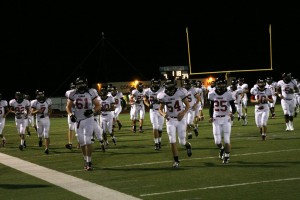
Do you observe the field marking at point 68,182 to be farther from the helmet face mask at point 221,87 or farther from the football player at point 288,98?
the football player at point 288,98

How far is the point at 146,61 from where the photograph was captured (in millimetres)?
A: 62125

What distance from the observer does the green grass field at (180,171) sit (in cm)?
839

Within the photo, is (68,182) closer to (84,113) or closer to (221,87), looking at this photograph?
Answer: (84,113)

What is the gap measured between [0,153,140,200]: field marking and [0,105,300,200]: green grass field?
0.17 metres

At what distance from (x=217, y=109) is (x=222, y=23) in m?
30.1

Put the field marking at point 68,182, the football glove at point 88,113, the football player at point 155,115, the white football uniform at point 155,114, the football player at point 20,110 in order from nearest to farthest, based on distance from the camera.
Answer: the field marking at point 68,182, the football glove at point 88,113, the football player at point 155,115, the white football uniform at point 155,114, the football player at point 20,110

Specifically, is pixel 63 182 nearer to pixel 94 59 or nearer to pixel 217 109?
pixel 217 109

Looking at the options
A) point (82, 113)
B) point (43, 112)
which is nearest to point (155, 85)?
point (43, 112)

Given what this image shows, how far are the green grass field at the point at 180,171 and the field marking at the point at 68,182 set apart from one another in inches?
6.8

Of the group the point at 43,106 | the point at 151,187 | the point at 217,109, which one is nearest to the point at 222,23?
the point at 43,106

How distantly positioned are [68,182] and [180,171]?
2.26 metres

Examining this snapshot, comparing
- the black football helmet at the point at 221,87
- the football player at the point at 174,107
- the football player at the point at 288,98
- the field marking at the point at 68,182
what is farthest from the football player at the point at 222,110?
the football player at the point at 288,98

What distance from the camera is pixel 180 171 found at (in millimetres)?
10453

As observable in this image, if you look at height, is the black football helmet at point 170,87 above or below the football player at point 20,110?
above
